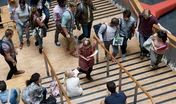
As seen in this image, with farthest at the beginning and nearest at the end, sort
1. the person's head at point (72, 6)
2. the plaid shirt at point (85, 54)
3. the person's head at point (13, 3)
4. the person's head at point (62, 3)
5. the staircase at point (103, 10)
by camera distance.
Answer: the staircase at point (103, 10)
the person's head at point (13, 3)
the person's head at point (62, 3)
the person's head at point (72, 6)
the plaid shirt at point (85, 54)

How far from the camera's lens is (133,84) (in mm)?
8375

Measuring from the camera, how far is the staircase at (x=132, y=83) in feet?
25.9

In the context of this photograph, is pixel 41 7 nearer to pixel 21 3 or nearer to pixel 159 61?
pixel 21 3

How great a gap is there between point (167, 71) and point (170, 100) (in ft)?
3.98

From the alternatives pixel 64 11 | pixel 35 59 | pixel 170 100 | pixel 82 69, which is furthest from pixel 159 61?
pixel 35 59

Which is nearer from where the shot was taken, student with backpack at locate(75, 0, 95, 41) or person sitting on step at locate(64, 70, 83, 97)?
person sitting on step at locate(64, 70, 83, 97)

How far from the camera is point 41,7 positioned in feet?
33.2

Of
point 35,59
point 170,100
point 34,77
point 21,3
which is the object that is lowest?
point 170,100

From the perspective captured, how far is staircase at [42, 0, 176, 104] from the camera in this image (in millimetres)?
7898

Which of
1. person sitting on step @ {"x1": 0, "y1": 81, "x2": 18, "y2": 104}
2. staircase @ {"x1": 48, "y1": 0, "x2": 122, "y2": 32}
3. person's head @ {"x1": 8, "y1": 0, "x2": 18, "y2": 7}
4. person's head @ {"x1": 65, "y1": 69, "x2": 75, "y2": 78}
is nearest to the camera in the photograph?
person sitting on step @ {"x1": 0, "y1": 81, "x2": 18, "y2": 104}

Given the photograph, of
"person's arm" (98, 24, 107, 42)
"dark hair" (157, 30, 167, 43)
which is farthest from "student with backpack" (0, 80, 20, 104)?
"dark hair" (157, 30, 167, 43)

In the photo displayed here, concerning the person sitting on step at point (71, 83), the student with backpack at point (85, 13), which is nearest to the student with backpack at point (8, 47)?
the person sitting on step at point (71, 83)

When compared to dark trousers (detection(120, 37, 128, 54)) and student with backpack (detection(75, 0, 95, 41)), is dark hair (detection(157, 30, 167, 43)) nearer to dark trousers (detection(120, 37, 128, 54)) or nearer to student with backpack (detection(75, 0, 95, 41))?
dark trousers (detection(120, 37, 128, 54))

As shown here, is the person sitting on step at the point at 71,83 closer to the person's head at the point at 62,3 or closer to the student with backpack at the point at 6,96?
the student with backpack at the point at 6,96
